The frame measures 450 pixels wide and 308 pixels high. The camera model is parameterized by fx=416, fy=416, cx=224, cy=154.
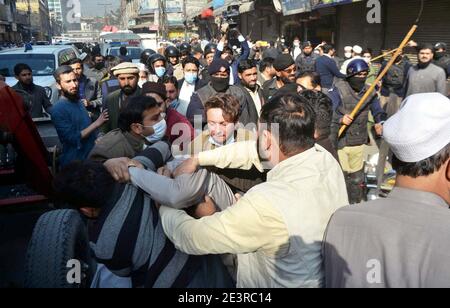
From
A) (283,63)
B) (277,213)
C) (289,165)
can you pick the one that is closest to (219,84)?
(283,63)

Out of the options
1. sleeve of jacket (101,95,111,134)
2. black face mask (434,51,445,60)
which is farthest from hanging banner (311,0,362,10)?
sleeve of jacket (101,95,111,134)

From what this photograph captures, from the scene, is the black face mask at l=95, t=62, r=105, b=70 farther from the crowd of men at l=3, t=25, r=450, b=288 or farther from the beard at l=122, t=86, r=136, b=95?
the crowd of men at l=3, t=25, r=450, b=288

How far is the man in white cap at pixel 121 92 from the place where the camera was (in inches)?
187

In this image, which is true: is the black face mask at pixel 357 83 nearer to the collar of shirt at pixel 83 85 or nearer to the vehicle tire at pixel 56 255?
the vehicle tire at pixel 56 255

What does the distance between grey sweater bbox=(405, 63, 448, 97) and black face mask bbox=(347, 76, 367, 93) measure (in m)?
2.65

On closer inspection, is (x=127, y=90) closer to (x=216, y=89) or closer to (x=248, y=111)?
(x=216, y=89)

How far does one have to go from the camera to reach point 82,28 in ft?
406

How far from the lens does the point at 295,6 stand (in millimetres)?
17672

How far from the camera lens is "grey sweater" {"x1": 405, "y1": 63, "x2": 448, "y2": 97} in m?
6.82

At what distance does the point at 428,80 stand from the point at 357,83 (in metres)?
2.86

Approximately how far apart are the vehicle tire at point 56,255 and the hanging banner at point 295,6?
50.9ft

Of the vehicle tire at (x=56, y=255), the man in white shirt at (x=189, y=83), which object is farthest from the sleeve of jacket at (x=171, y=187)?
the man in white shirt at (x=189, y=83)
